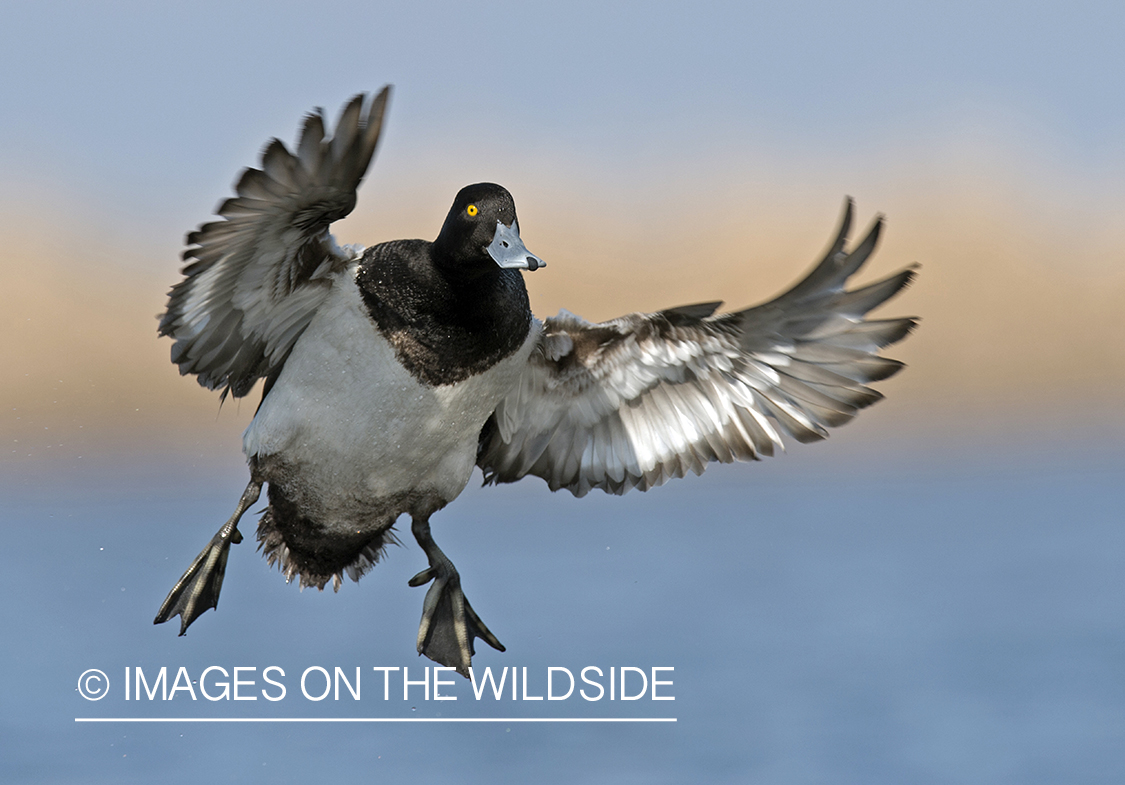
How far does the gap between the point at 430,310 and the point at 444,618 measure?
164 centimetres

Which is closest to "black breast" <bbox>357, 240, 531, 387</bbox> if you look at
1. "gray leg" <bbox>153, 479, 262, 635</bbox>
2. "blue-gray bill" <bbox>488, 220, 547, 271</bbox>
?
"blue-gray bill" <bbox>488, 220, 547, 271</bbox>

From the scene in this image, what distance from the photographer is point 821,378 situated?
5.43 meters

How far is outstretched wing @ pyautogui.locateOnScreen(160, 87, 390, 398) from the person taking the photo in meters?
4.18

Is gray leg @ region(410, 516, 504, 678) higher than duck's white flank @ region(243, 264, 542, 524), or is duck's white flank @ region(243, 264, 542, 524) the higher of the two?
duck's white flank @ region(243, 264, 542, 524)

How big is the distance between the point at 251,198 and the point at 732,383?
7.70 feet

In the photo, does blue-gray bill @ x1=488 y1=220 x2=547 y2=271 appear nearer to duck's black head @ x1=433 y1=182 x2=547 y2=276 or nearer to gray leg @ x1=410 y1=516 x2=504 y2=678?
duck's black head @ x1=433 y1=182 x2=547 y2=276

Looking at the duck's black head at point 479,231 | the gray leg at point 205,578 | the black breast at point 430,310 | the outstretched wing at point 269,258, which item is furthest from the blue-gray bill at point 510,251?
the gray leg at point 205,578

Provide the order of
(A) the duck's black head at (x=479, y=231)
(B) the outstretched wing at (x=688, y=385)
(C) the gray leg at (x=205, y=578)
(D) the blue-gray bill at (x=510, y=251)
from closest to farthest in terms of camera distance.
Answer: (D) the blue-gray bill at (x=510, y=251) < (A) the duck's black head at (x=479, y=231) < (B) the outstretched wing at (x=688, y=385) < (C) the gray leg at (x=205, y=578)

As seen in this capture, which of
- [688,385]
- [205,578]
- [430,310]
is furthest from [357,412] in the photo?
[688,385]

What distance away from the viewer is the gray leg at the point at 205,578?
5.48m

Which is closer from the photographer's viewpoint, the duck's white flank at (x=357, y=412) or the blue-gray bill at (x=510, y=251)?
the blue-gray bill at (x=510, y=251)

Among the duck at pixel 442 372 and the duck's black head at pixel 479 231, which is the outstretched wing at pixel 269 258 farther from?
the duck's black head at pixel 479 231

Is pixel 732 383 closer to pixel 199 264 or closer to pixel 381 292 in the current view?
pixel 381 292

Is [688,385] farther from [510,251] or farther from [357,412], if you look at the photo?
[357,412]
